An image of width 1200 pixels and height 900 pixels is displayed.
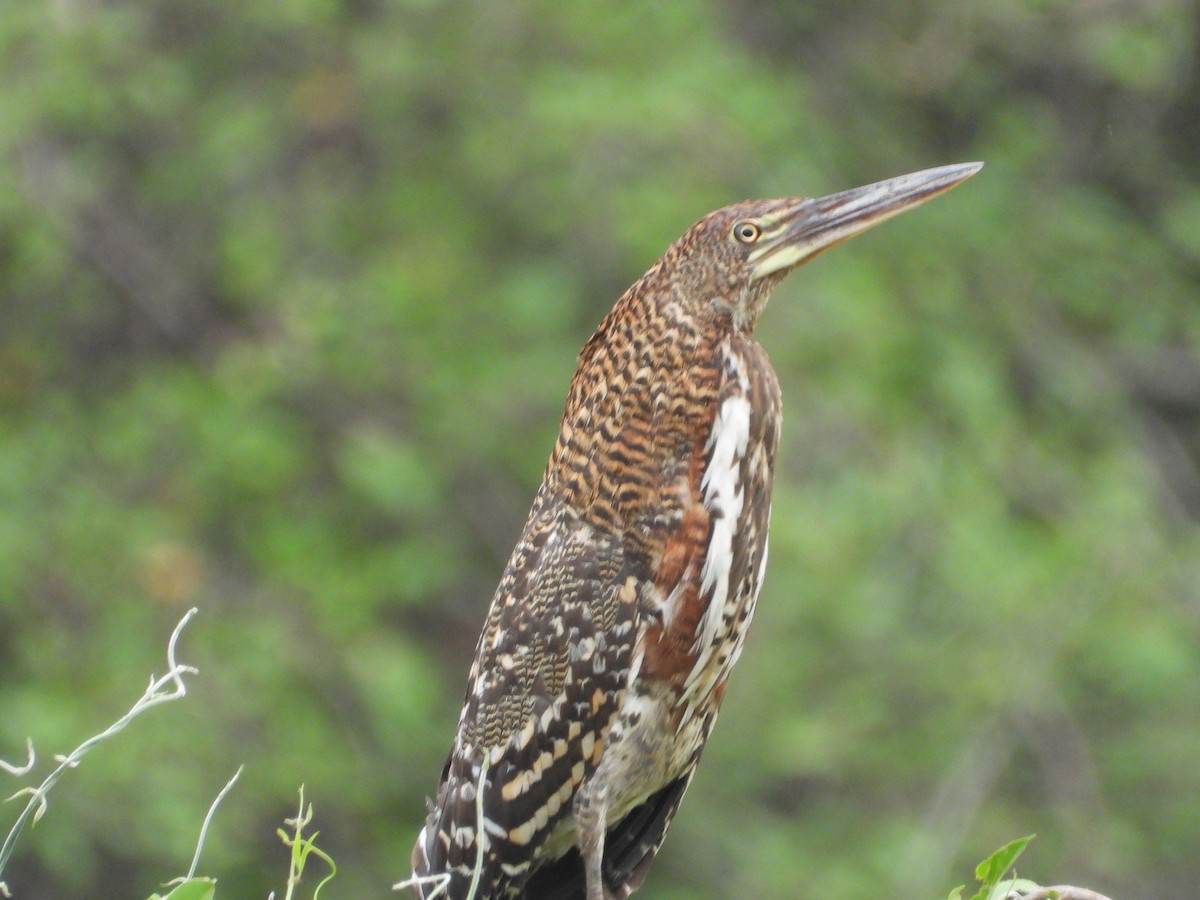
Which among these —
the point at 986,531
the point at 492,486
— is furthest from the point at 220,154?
the point at 986,531

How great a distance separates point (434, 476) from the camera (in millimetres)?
6859

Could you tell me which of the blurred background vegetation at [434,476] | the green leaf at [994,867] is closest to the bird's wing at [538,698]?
the green leaf at [994,867]

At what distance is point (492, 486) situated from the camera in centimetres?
700

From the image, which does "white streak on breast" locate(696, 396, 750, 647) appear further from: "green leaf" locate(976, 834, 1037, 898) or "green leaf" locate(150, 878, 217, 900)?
"green leaf" locate(150, 878, 217, 900)

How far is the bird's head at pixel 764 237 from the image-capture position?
122 inches

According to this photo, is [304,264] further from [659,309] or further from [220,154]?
[659,309]

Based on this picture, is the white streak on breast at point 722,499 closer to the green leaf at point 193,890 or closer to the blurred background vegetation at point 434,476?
the green leaf at point 193,890

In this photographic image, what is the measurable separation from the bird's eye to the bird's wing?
573mm

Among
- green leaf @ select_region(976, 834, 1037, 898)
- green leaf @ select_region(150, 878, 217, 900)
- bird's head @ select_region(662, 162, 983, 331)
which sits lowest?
green leaf @ select_region(976, 834, 1037, 898)

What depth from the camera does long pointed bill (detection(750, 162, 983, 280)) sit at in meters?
3.10

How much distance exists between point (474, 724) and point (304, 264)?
13.6 feet

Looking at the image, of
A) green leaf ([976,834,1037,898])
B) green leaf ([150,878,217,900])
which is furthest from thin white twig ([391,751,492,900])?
green leaf ([976,834,1037,898])

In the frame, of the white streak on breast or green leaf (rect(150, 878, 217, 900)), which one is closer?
green leaf (rect(150, 878, 217, 900))

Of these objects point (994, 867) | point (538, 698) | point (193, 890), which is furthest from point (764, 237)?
point (193, 890)
